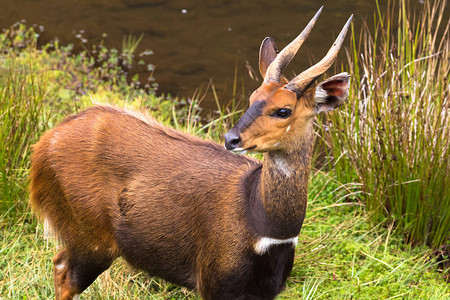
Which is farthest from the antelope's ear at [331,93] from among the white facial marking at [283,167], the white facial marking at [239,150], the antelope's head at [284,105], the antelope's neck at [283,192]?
the white facial marking at [239,150]

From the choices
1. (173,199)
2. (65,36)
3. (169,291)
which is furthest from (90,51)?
(173,199)

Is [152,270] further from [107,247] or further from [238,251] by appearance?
[238,251]

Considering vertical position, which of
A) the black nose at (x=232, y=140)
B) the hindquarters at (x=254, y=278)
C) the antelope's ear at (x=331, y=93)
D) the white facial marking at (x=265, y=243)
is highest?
the antelope's ear at (x=331, y=93)

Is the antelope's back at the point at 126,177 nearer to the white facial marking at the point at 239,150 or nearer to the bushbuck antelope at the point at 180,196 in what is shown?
the bushbuck antelope at the point at 180,196

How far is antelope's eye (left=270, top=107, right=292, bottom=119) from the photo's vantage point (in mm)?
3197

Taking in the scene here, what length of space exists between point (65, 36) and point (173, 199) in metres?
5.80

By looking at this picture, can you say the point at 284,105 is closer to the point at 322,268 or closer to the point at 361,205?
the point at 322,268

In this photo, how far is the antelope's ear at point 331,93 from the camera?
326 centimetres

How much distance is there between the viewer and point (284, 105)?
3.20 metres

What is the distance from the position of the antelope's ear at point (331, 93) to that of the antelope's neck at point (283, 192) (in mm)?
149

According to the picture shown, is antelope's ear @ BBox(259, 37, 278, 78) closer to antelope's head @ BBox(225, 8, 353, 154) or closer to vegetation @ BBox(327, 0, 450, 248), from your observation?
antelope's head @ BBox(225, 8, 353, 154)

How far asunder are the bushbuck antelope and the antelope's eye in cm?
3

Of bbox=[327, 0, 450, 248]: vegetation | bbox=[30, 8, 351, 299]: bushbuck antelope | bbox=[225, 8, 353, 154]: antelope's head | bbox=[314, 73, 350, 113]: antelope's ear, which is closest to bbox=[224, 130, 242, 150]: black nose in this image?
bbox=[225, 8, 353, 154]: antelope's head

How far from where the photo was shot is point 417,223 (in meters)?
5.10
